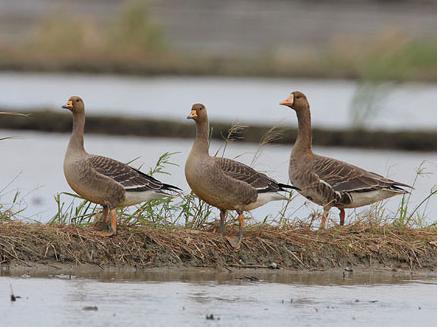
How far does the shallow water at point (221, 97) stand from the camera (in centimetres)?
2433

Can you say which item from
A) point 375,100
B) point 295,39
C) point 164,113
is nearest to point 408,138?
point 375,100

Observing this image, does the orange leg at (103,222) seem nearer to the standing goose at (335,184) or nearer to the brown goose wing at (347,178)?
the standing goose at (335,184)

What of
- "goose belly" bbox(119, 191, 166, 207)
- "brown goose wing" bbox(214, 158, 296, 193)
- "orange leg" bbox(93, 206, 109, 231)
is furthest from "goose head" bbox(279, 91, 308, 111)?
"orange leg" bbox(93, 206, 109, 231)

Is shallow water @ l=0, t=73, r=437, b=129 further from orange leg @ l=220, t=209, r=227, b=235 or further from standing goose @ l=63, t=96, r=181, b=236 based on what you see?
standing goose @ l=63, t=96, r=181, b=236

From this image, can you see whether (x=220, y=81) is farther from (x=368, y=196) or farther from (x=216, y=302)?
(x=216, y=302)

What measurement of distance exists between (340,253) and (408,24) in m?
32.8

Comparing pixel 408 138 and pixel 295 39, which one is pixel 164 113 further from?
pixel 295 39

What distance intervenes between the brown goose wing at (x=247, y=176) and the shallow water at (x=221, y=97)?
35.9ft

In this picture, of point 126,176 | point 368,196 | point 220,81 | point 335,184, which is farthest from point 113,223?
point 220,81

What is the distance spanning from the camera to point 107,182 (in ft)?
34.7

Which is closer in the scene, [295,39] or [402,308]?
[402,308]

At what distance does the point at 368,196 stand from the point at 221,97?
17.0 metres

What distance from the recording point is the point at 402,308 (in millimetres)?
9531

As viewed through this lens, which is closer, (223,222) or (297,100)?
(223,222)
